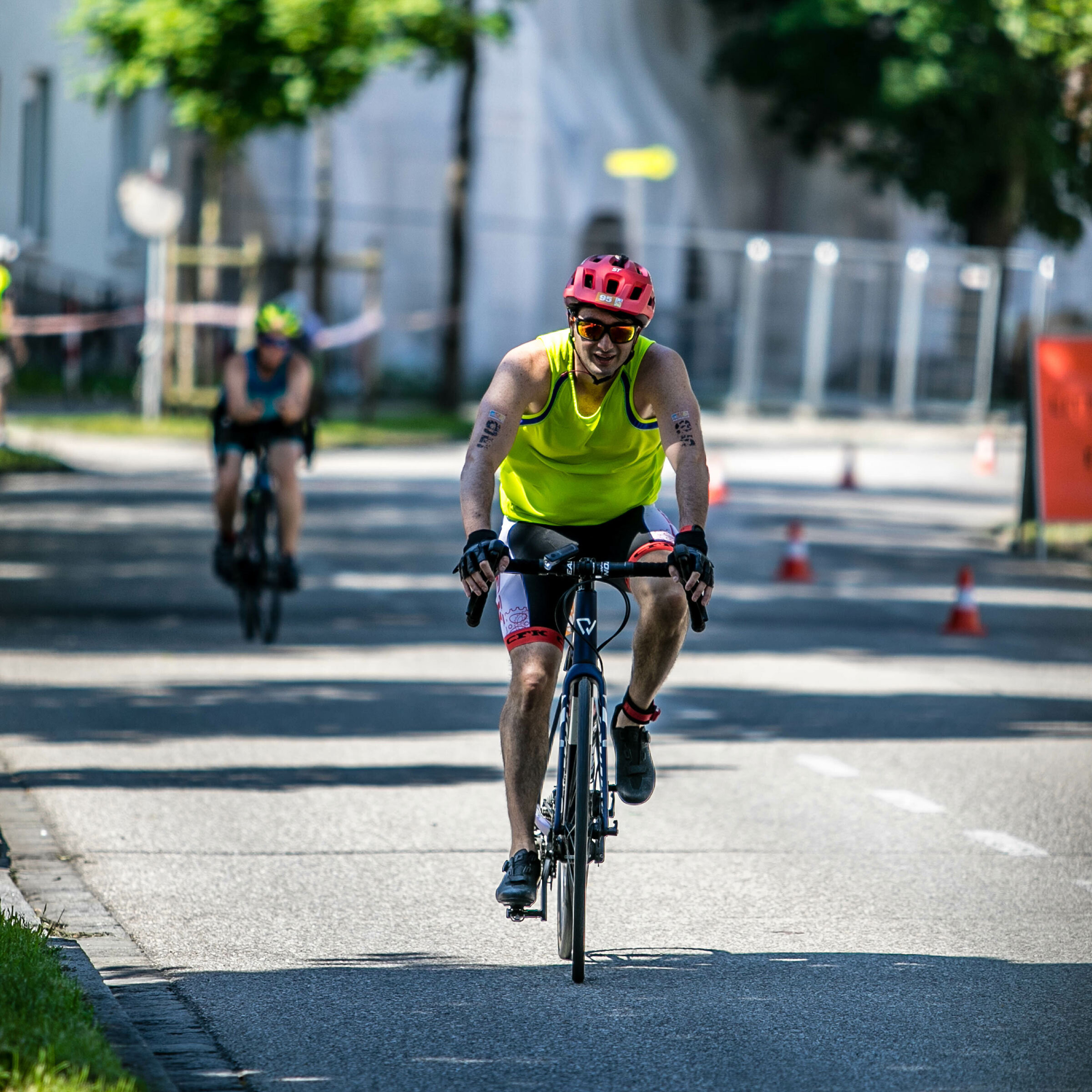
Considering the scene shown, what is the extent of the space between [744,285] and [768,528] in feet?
75.8

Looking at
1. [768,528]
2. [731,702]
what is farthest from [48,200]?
[731,702]

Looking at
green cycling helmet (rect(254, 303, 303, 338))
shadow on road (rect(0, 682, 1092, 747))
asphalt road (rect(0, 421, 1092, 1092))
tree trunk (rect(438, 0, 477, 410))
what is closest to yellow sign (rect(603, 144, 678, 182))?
tree trunk (rect(438, 0, 477, 410))

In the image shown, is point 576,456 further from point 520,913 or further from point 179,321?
point 179,321

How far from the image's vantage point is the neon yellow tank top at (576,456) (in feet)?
19.6

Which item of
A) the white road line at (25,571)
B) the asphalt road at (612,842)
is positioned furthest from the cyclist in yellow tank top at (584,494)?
the white road line at (25,571)

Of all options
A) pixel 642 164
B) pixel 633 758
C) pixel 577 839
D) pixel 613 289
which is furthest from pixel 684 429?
pixel 642 164

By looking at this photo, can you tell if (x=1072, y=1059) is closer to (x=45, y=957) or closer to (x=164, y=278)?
(x=45, y=957)

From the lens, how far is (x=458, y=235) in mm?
30734

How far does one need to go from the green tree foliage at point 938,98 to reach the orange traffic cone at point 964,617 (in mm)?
22597

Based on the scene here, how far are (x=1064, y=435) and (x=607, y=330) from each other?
37.6ft

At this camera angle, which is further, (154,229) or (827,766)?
(154,229)

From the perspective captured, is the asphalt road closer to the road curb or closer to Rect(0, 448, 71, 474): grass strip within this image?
the road curb

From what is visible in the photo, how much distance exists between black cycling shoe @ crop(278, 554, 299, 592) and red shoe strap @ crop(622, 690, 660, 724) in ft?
19.6

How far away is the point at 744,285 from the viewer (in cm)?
4159
